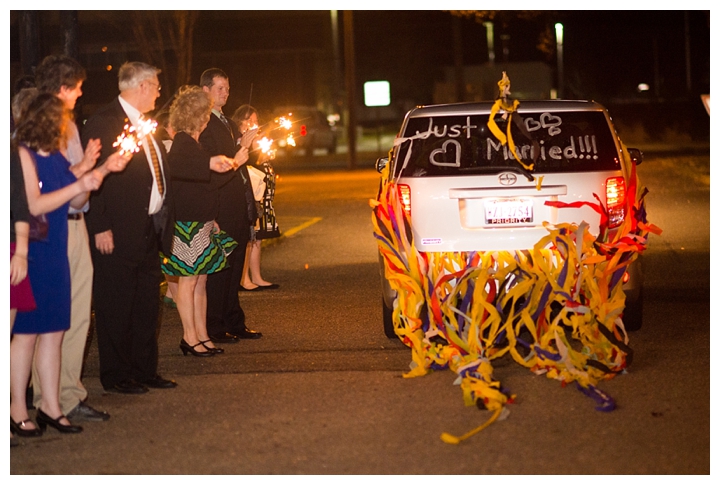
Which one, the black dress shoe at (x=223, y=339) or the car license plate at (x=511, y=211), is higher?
the car license plate at (x=511, y=211)

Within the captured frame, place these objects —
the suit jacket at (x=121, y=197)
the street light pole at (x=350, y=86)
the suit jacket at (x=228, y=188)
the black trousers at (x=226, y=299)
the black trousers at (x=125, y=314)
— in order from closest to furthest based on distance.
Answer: the suit jacket at (x=121, y=197)
the black trousers at (x=125, y=314)
the suit jacket at (x=228, y=188)
the black trousers at (x=226, y=299)
the street light pole at (x=350, y=86)

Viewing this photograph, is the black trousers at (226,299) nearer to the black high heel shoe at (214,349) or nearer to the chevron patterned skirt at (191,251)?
the black high heel shoe at (214,349)

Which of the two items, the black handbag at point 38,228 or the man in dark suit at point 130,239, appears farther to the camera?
the man in dark suit at point 130,239

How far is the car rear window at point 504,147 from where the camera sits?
7.32 meters

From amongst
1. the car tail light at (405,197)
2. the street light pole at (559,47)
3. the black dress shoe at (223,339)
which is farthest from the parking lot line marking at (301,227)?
the street light pole at (559,47)

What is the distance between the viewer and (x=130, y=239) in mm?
6516

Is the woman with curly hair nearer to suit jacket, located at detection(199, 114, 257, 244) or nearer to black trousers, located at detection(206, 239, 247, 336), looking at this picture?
suit jacket, located at detection(199, 114, 257, 244)

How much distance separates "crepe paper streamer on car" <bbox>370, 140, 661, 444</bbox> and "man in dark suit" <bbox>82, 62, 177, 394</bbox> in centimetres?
157

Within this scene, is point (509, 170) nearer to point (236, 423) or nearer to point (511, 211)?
point (511, 211)

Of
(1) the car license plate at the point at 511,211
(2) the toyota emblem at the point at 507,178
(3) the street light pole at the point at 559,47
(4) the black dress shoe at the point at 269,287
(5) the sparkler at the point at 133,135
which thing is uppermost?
(3) the street light pole at the point at 559,47

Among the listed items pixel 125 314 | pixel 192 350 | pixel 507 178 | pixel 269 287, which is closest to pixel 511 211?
pixel 507 178

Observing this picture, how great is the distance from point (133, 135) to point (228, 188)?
5.89 feet

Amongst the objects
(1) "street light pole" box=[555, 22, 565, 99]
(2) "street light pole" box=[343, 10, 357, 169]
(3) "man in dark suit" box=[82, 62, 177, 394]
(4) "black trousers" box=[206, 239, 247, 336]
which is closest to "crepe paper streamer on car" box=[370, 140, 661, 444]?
(4) "black trousers" box=[206, 239, 247, 336]

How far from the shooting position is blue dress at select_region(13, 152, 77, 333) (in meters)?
5.62
